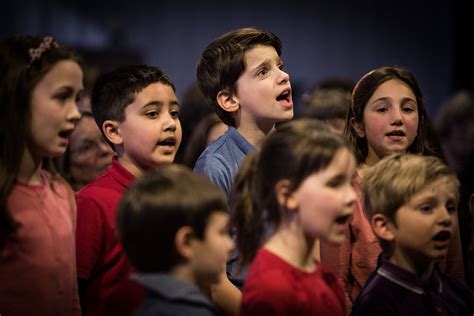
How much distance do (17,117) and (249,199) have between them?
748mm

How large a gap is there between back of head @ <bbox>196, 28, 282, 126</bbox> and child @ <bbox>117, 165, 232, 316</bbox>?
1.05 metres

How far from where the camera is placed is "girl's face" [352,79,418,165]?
11.0 feet

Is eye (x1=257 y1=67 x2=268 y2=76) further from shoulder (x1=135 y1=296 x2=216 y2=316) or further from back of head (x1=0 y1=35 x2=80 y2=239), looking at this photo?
shoulder (x1=135 y1=296 x2=216 y2=316)

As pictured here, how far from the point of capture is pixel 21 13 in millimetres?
7438

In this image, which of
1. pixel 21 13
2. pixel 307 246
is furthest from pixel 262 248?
pixel 21 13

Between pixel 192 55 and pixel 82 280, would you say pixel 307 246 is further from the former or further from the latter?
pixel 192 55

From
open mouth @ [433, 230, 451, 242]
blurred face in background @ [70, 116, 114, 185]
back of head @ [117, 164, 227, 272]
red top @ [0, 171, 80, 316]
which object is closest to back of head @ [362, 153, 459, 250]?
open mouth @ [433, 230, 451, 242]

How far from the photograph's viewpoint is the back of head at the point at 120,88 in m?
3.09

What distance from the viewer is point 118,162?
3.07 meters

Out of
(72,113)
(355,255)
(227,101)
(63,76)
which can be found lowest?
(355,255)

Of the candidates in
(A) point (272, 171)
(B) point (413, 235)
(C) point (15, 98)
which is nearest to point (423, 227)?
(B) point (413, 235)

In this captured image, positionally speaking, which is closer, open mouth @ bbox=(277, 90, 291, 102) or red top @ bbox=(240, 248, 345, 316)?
red top @ bbox=(240, 248, 345, 316)

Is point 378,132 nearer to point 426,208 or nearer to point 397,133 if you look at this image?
point 397,133

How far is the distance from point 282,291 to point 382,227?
1.95 ft
